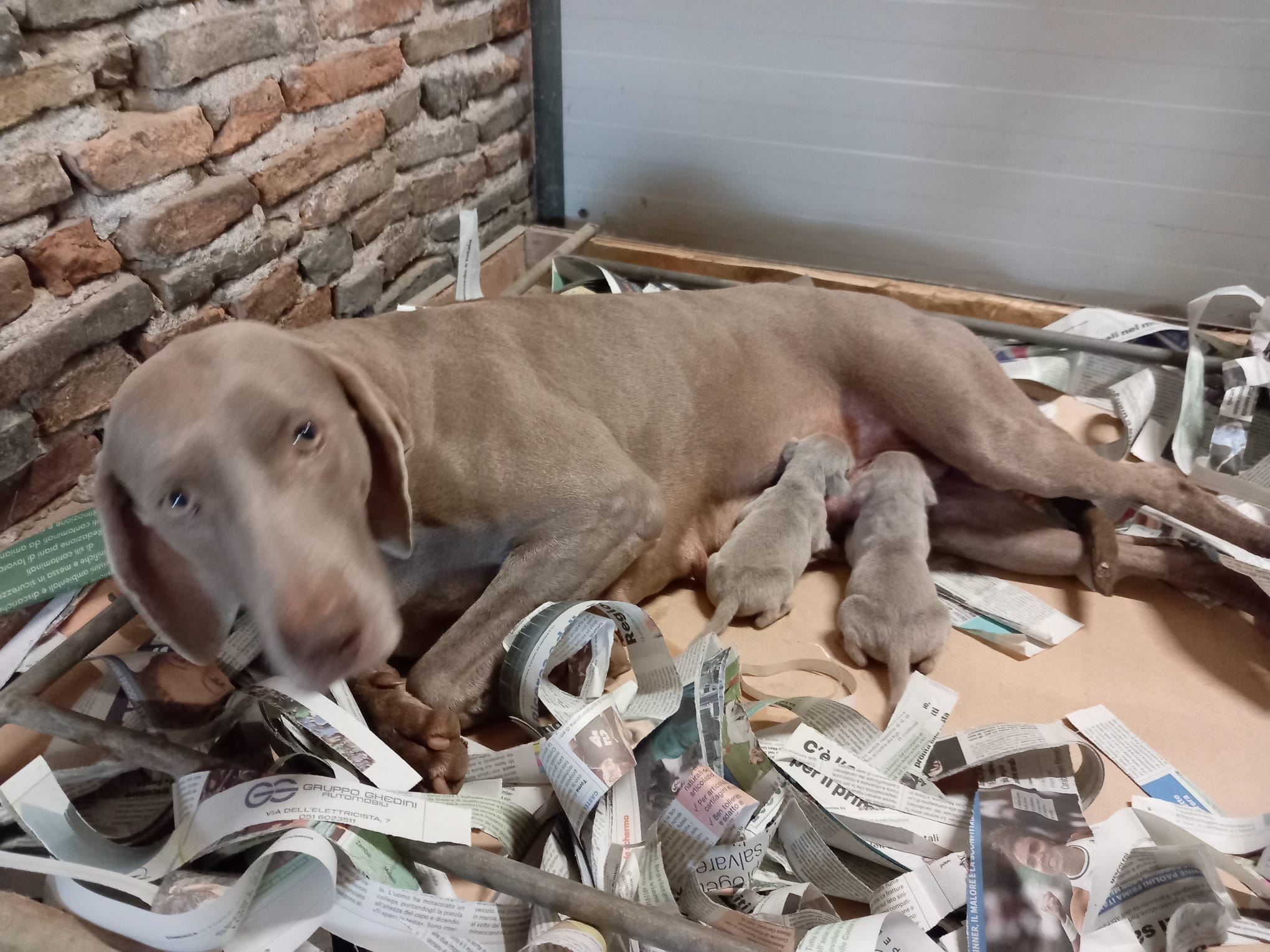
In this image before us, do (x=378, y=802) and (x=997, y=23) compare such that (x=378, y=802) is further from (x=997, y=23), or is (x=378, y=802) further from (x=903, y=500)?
(x=997, y=23)

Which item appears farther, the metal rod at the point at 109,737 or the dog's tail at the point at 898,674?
the dog's tail at the point at 898,674

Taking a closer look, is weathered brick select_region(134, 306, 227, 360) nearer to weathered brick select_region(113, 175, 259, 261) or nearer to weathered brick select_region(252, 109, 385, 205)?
weathered brick select_region(113, 175, 259, 261)

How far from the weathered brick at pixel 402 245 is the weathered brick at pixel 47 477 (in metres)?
1.13

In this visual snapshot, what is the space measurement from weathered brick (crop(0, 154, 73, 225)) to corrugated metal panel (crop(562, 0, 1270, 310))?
6.88 feet

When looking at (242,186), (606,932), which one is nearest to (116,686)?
(606,932)

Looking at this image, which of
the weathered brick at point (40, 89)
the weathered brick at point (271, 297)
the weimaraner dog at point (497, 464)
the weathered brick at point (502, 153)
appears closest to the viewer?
the weimaraner dog at point (497, 464)

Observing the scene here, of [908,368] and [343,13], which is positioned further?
[343,13]

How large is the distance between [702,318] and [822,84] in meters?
1.34

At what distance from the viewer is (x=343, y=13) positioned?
8.43 ft

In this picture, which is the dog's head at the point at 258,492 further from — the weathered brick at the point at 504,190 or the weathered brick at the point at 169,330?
the weathered brick at the point at 504,190

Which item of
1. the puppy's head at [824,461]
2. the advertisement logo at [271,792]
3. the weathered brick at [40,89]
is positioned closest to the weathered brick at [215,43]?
the weathered brick at [40,89]

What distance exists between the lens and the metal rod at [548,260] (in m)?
3.05

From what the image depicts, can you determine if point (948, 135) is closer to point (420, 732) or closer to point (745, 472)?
point (745, 472)

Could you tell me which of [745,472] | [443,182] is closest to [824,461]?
[745,472]
